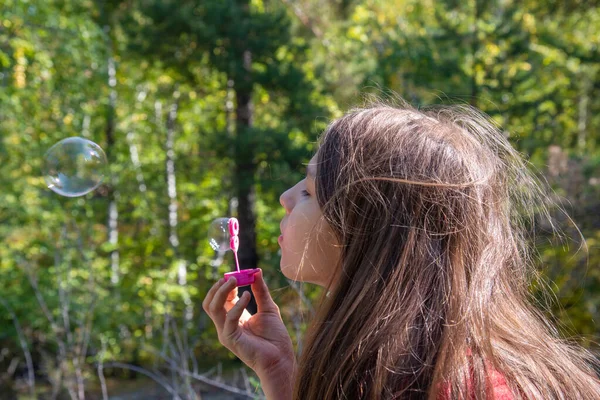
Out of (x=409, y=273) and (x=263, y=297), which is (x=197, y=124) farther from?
(x=409, y=273)

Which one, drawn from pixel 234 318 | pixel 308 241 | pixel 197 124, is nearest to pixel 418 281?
pixel 308 241

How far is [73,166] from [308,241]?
5.43 ft

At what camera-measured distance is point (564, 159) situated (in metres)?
7.39

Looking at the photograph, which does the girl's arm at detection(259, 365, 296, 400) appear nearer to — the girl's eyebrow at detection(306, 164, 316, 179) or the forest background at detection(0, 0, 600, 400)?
the girl's eyebrow at detection(306, 164, 316, 179)

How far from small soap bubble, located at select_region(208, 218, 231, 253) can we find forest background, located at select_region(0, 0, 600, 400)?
14.4ft

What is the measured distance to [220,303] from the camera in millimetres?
1468

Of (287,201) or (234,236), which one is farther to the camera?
(234,236)

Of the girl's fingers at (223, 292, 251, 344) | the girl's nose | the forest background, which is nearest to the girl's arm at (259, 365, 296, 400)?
the girl's fingers at (223, 292, 251, 344)

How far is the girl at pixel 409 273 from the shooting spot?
1.11 metres

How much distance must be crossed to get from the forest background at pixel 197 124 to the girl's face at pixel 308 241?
16.3 ft

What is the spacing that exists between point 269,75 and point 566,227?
13.9 feet

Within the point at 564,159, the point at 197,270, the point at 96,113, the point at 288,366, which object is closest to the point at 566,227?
the point at 564,159

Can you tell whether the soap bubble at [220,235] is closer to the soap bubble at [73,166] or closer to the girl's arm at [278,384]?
the girl's arm at [278,384]

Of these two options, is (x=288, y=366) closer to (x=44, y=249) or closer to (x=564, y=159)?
(x=564, y=159)
